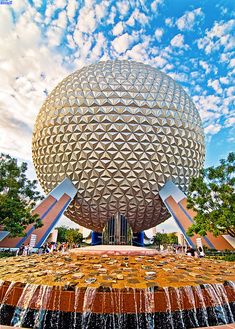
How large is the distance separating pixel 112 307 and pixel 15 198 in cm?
1236

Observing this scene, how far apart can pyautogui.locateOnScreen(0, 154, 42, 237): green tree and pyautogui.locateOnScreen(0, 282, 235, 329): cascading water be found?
9718mm

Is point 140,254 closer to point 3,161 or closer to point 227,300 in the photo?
point 227,300

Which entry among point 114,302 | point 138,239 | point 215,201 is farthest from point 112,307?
point 138,239

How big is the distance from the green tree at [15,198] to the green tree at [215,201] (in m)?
10.1

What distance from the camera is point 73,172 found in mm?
18281

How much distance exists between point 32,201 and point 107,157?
624 cm

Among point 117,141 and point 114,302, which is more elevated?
point 117,141

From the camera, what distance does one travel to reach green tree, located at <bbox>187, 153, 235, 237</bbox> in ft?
42.7

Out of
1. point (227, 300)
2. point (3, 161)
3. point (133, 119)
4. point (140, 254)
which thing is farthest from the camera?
point (133, 119)

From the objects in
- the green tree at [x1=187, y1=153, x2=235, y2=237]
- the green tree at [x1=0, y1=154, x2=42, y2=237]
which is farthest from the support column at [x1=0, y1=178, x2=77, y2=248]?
the green tree at [x1=187, y1=153, x2=235, y2=237]

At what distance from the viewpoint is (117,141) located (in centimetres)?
1761

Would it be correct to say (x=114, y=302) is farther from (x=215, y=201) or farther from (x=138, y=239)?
(x=138, y=239)

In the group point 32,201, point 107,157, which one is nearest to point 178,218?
point 107,157

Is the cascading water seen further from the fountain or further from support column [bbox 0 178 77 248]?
support column [bbox 0 178 77 248]
